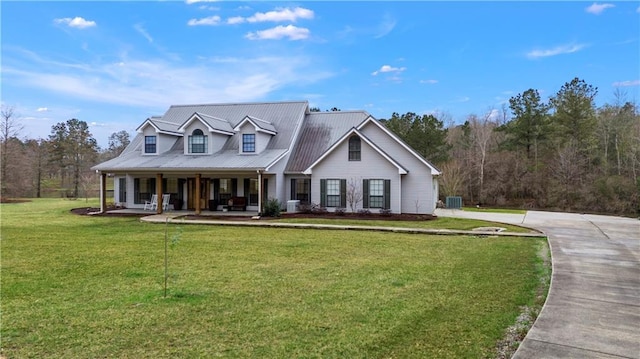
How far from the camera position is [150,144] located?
24875 mm

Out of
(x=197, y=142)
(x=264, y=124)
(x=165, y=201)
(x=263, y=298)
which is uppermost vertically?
(x=264, y=124)

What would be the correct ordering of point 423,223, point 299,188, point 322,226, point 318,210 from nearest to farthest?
point 322,226
point 423,223
point 318,210
point 299,188

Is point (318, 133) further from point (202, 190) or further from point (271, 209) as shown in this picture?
point (202, 190)

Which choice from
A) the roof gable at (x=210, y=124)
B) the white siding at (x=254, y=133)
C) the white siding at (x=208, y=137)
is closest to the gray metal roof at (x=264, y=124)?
the white siding at (x=254, y=133)

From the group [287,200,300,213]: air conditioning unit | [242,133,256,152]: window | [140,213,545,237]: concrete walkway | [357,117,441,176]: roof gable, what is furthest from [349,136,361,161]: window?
[140,213,545,237]: concrete walkway

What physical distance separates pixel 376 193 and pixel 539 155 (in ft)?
84.4

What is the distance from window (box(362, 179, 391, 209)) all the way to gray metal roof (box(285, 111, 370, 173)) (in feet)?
12.3

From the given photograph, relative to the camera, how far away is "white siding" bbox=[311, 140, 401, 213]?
70.0 ft

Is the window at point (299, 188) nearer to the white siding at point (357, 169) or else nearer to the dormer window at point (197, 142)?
the white siding at point (357, 169)

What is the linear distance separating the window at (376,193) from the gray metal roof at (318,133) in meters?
3.91

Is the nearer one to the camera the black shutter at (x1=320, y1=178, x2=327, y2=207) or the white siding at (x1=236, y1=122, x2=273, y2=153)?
the black shutter at (x1=320, y1=178, x2=327, y2=207)

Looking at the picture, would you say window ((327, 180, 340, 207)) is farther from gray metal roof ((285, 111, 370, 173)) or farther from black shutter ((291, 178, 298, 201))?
black shutter ((291, 178, 298, 201))

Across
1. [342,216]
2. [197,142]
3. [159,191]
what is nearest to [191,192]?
[159,191]

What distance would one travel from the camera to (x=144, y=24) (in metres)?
19.8
